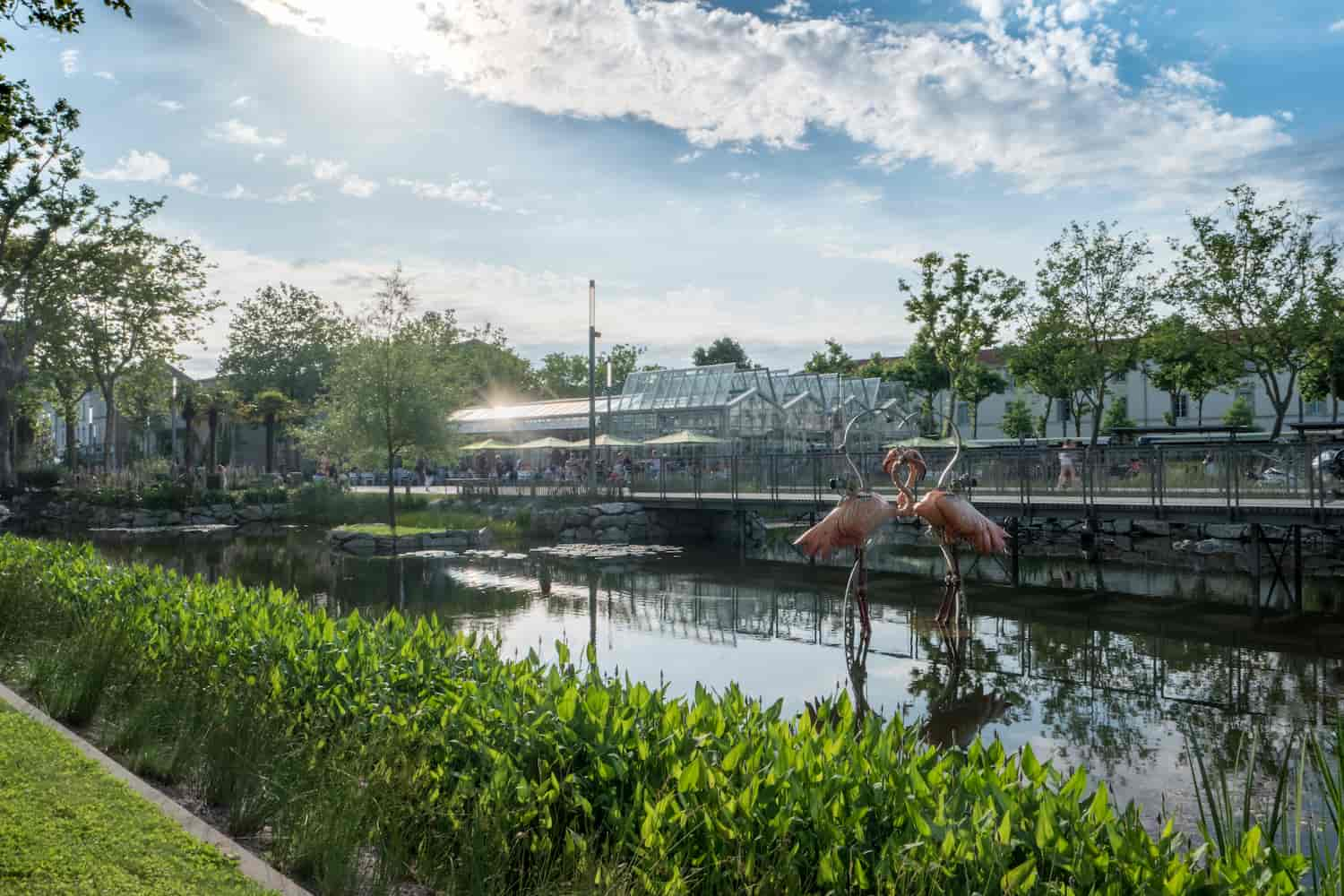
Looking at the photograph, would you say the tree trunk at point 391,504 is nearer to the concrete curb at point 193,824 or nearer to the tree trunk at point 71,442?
the tree trunk at point 71,442

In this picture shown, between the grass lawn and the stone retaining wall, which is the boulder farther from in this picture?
the grass lawn

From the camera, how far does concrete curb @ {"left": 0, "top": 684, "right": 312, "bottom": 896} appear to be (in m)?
4.61

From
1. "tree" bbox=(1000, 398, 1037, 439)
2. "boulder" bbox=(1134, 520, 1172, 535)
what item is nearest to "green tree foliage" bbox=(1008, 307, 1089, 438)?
"boulder" bbox=(1134, 520, 1172, 535)

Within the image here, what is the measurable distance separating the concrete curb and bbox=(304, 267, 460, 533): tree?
27.6 m

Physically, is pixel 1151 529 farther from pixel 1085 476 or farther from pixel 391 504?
pixel 391 504

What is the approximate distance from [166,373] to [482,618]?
124 feet

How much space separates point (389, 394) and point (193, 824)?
29.9 metres

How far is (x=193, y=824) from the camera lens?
5.20 m

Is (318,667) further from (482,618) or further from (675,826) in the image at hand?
(482,618)

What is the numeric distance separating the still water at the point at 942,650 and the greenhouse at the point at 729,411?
794 inches

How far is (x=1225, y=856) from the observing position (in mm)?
3164

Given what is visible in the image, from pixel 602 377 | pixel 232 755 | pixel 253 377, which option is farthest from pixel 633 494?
pixel 602 377

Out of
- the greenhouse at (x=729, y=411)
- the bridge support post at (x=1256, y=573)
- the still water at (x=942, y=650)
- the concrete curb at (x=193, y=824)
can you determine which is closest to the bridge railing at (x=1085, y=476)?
the bridge support post at (x=1256, y=573)

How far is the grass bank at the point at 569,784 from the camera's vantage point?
3402 mm
